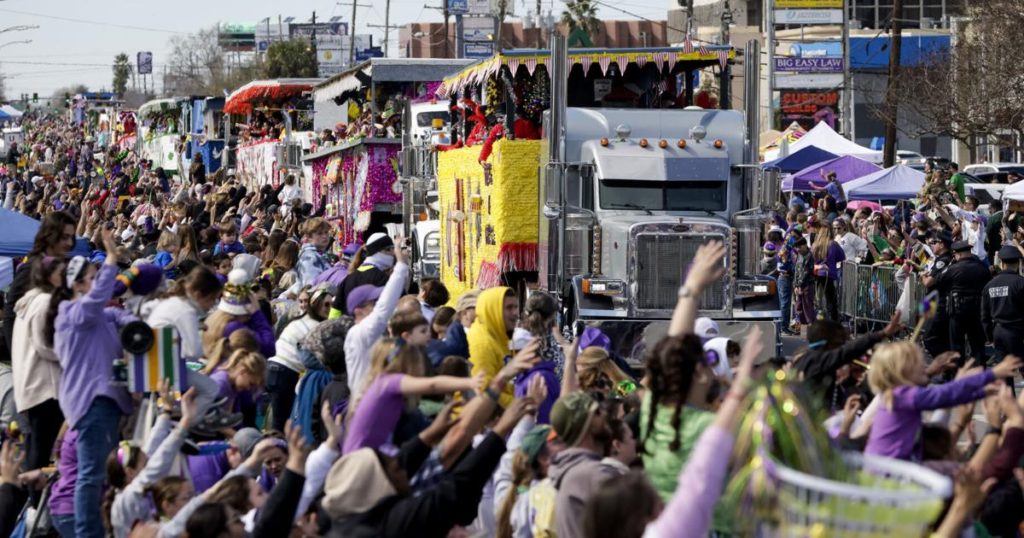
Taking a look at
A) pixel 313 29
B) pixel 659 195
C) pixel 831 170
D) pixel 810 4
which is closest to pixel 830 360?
pixel 659 195

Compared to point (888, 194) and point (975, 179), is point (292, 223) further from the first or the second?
point (975, 179)

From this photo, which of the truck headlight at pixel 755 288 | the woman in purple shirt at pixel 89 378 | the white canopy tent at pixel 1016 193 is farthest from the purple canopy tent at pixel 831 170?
the woman in purple shirt at pixel 89 378

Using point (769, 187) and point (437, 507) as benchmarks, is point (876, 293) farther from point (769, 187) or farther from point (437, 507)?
point (437, 507)

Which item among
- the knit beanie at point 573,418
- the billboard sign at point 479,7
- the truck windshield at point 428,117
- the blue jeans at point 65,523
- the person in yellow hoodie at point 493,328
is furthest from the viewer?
the billboard sign at point 479,7

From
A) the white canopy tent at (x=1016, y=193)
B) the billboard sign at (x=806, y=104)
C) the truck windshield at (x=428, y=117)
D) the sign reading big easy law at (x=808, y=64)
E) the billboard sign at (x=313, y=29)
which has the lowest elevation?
the white canopy tent at (x=1016, y=193)

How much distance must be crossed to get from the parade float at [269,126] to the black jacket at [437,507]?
32896 mm

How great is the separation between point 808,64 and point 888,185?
3226 cm

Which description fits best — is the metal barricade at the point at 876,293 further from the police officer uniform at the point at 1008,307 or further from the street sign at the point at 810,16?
the street sign at the point at 810,16

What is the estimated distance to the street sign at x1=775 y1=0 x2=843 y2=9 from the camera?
60469 mm

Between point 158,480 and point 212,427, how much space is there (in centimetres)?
116

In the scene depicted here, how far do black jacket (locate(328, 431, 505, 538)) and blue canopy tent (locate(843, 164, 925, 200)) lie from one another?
955 inches

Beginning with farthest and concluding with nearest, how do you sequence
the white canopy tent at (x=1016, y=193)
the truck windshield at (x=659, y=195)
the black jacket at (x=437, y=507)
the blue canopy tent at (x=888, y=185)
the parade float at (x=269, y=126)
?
the parade float at (x=269, y=126)
the blue canopy tent at (x=888, y=185)
the white canopy tent at (x=1016, y=193)
the truck windshield at (x=659, y=195)
the black jacket at (x=437, y=507)

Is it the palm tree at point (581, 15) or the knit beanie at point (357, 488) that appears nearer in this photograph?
the knit beanie at point (357, 488)

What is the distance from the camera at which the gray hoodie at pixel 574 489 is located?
6.21m
